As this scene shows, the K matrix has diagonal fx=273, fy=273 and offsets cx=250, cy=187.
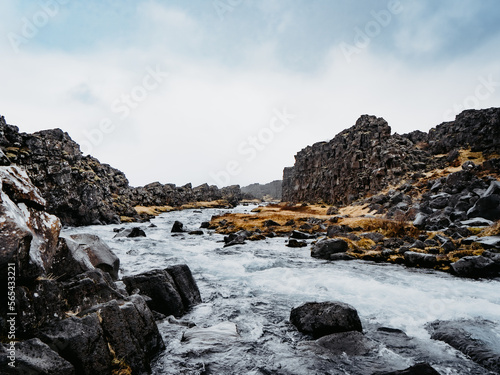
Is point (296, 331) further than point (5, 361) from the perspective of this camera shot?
Yes

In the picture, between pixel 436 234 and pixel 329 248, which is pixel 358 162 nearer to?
pixel 436 234

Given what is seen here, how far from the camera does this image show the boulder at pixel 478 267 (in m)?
14.8

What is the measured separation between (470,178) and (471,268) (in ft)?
103

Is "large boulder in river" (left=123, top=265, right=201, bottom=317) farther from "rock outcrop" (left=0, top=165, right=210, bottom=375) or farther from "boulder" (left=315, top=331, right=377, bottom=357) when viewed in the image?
"boulder" (left=315, top=331, right=377, bottom=357)

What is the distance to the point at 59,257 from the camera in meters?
7.62

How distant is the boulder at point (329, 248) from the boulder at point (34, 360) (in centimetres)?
1848

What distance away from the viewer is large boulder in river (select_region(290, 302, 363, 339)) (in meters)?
8.80

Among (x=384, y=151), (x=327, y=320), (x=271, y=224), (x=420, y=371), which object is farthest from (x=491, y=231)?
(x=384, y=151)

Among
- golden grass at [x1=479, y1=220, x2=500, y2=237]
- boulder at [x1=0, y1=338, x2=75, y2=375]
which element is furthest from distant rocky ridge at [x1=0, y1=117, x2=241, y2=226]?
golden grass at [x1=479, y1=220, x2=500, y2=237]

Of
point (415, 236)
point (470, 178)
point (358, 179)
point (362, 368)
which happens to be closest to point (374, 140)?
point (358, 179)

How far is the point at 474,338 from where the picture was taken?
842cm

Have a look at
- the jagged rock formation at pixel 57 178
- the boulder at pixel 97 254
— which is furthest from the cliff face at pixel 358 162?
the boulder at pixel 97 254

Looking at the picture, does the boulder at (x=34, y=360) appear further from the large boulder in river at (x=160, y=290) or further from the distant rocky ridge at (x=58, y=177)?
the distant rocky ridge at (x=58, y=177)

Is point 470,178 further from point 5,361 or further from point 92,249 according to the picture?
point 5,361
